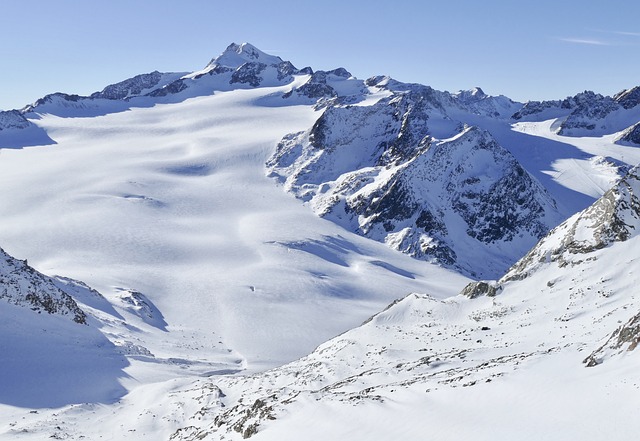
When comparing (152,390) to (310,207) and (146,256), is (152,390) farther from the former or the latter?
(310,207)

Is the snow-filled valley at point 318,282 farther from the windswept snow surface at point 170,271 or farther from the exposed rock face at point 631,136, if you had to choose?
the exposed rock face at point 631,136

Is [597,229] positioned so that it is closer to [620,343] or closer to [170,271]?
[620,343]

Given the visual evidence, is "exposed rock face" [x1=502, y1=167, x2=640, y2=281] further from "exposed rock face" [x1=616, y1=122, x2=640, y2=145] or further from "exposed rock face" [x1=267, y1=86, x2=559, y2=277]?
"exposed rock face" [x1=616, y1=122, x2=640, y2=145]

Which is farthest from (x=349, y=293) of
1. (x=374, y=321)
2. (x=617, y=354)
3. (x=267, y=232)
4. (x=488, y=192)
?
(x=617, y=354)

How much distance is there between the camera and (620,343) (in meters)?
21.8

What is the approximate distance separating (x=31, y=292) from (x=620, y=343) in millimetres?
48670

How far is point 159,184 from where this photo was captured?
13450 cm

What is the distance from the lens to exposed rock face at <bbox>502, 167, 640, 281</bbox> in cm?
4034

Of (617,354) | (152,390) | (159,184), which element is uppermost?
(159,184)

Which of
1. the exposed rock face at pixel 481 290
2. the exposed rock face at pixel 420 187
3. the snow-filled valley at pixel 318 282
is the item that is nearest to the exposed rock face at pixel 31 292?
the snow-filled valley at pixel 318 282

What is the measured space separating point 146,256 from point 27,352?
49391mm

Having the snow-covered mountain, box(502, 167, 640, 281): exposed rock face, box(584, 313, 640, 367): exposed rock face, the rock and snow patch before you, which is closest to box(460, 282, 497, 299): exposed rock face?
the snow-covered mountain

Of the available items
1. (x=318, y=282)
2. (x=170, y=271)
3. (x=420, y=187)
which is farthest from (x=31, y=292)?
(x=420, y=187)

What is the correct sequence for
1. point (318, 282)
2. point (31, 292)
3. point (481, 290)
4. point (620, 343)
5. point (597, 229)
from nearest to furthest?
point (620, 343)
point (597, 229)
point (481, 290)
point (31, 292)
point (318, 282)
